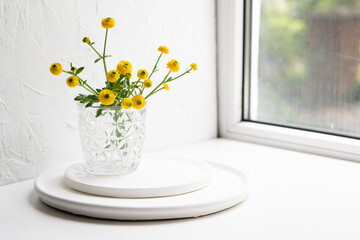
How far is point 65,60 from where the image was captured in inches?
37.4

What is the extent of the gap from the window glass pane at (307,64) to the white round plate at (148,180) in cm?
46

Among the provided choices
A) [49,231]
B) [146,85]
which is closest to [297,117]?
[146,85]

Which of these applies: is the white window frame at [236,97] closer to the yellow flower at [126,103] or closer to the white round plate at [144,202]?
the white round plate at [144,202]

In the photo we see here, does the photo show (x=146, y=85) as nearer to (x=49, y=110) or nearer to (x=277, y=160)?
(x=49, y=110)

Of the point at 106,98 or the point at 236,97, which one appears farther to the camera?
the point at 236,97

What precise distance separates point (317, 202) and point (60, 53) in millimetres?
607

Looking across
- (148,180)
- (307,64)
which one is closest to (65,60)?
(148,180)

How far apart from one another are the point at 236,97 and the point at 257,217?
624 millimetres

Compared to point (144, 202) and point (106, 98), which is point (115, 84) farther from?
point (144, 202)

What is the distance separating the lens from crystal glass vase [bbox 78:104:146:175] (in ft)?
2.74

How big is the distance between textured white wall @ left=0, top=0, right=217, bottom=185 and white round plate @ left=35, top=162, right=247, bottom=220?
119 mm

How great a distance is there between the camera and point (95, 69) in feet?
3.30

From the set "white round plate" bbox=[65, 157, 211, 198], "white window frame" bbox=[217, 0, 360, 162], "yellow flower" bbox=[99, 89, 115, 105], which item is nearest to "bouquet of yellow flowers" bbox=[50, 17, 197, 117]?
"yellow flower" bbox=[99, 89, 115, 105]

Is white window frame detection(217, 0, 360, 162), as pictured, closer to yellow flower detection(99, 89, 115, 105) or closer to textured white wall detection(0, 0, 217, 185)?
textured white wall detection(0, 0, 217, 185)
